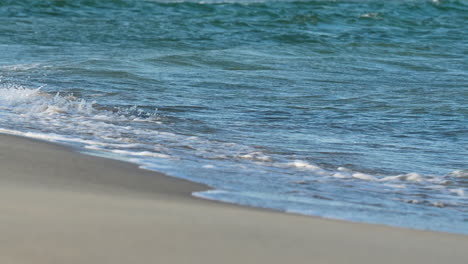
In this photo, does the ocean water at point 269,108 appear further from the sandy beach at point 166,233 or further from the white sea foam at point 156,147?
the sandy beach at point 166,233

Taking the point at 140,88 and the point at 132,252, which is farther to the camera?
the point at 140,88

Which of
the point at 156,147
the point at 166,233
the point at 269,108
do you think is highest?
the point at 166,233

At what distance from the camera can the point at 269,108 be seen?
709 cm

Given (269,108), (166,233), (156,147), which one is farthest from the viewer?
(269,108)

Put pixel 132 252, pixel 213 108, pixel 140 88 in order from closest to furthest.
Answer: pixel 132 252 → pixel 213 108 → pixel 140 88

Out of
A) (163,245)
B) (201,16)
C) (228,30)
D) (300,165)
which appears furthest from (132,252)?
(201,16)

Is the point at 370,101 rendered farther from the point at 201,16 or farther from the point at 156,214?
the point at 201,16

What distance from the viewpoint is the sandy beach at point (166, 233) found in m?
2.43

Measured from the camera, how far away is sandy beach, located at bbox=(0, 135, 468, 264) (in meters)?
2.43

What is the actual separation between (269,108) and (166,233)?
4507 mm

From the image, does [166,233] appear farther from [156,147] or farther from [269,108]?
[269,108]

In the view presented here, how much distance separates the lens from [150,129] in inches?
224

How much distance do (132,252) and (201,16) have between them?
57.1 ft

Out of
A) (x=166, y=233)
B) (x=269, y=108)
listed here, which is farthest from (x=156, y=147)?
(x=269, y=108)
